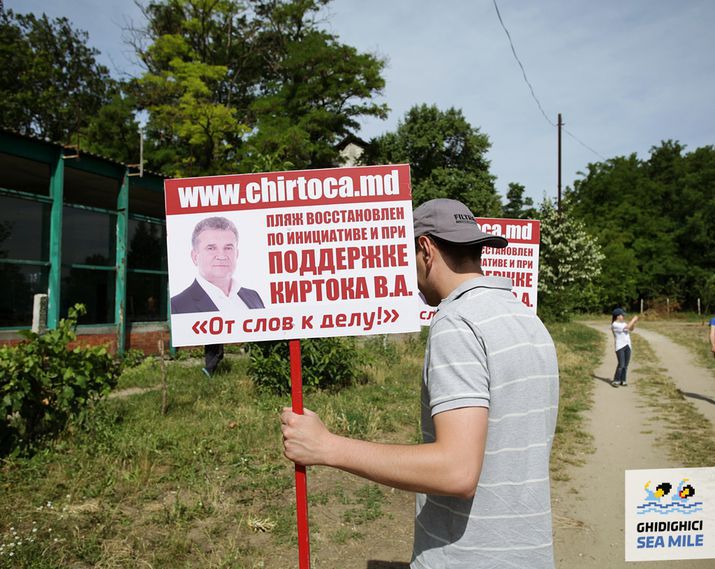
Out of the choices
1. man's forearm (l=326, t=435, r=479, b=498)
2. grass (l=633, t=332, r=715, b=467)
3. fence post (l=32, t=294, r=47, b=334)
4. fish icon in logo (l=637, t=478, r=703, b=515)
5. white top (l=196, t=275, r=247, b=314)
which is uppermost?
white top (l=196, t=275, r=247, b=314)

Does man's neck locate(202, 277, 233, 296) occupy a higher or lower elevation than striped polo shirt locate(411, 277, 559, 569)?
higher

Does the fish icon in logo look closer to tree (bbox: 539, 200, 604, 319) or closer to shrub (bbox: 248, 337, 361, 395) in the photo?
shrub (bbox: 248, 337, 361, 395)

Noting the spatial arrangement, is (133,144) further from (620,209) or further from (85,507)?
(620,209)

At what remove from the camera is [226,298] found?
2564 mm

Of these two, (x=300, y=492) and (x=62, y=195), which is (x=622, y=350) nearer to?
(x=300, y=492)

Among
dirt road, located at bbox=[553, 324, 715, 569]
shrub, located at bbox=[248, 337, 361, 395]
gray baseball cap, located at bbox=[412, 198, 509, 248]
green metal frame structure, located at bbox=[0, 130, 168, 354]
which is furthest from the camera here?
green metal frame structure, located at bbox=[0, 130, 168, 354]

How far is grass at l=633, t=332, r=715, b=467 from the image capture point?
6.40 metres

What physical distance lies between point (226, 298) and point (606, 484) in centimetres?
460

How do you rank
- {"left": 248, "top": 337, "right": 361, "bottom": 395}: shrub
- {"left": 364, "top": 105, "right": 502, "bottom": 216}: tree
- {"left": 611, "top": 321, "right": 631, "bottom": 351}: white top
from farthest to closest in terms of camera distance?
1. {"left": 364, "top": 105, "right": 502, "bottom": 216}: tree
2. {"left": 611, "top": 321, "right": 631, "bottom": 351}: white top
3. {"left": 248, "top": 337, "right": 361, "bottom": 395}: shrub

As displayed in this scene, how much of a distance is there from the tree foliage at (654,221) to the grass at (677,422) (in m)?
43.7

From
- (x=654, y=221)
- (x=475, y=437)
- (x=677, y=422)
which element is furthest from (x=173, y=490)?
(x=654, y=221)

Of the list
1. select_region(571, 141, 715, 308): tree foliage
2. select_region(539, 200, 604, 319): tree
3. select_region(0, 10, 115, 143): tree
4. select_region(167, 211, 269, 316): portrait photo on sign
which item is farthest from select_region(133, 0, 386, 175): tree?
select_region(571, 141, 715, 308): tree foliage

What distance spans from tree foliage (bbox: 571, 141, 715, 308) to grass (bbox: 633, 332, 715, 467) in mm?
43675

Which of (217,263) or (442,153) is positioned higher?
(442,153)
